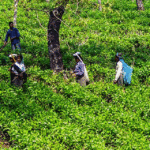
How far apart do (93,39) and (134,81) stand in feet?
15.5

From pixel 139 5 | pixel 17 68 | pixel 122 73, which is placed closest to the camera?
pixel 17 68

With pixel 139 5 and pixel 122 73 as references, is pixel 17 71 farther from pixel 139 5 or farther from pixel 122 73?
pixel 139 5

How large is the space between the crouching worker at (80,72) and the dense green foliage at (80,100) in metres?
0.28

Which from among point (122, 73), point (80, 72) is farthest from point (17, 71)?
point (122, 73)

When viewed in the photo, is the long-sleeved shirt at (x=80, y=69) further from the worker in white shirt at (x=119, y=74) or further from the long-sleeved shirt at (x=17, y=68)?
the long-sleeved shirt at (x=17, y=68)

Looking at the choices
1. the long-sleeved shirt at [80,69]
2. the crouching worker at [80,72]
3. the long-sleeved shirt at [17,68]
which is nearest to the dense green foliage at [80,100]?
the crouching worker at [80,72]

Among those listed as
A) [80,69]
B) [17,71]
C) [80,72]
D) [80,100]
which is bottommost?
[80,100]

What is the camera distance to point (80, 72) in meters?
8.71

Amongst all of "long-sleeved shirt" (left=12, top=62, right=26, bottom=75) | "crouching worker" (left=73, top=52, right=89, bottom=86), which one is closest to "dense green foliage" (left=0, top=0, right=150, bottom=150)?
"crouching worker" (left=73, top=52, right=89, bottom=86)

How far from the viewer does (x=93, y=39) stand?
1336cm

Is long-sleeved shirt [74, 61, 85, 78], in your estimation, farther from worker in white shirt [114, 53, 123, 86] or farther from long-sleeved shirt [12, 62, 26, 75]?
long-sleeved shirt [12, 62, 26, 75]

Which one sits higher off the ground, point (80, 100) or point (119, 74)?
point (119, 74)

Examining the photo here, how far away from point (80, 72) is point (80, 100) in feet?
4.35

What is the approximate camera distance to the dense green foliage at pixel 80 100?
19.6 feet
